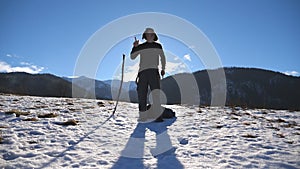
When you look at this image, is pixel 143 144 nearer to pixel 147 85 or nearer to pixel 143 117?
pixel 143 117

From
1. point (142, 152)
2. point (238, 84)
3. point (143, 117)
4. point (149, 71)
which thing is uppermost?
point (238, 84)

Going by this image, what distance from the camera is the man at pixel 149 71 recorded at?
323 inches

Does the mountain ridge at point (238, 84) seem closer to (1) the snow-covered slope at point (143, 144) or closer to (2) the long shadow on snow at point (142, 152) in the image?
(1) the snow-covered slope at point (143, 144)

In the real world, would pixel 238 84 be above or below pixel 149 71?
above

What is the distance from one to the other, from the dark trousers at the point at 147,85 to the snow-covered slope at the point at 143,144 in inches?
30.6

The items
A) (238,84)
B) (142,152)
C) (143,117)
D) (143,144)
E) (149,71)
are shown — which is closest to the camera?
(142,152)

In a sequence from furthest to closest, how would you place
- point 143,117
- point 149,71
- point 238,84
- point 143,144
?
point 238,84, point 149,71, point 143,117, point 143,144

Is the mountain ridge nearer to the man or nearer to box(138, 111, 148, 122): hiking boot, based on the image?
the man

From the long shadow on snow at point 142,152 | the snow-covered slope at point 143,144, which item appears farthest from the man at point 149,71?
the long shadow on snow at point 142,152

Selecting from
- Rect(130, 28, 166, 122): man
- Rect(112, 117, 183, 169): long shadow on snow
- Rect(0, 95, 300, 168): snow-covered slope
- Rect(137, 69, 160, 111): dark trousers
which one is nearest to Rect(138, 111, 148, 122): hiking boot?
Rect(130, 28, 166, 122): man

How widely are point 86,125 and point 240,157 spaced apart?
174 inches

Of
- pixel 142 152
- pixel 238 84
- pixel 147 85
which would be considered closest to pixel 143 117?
pixel 147 85

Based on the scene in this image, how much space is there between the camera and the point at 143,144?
5562 mm

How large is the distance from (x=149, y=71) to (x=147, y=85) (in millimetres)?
514
